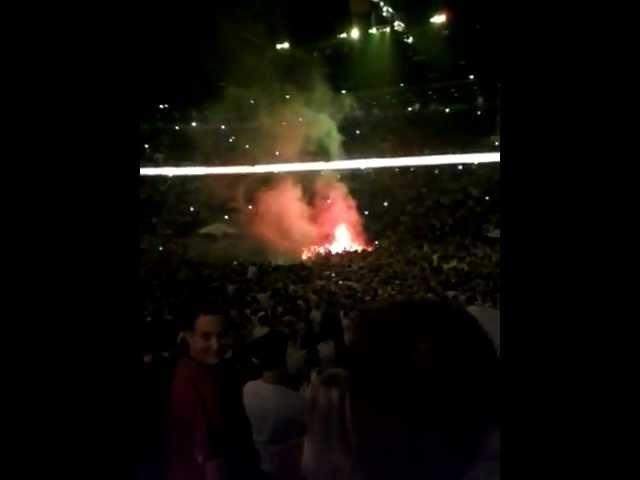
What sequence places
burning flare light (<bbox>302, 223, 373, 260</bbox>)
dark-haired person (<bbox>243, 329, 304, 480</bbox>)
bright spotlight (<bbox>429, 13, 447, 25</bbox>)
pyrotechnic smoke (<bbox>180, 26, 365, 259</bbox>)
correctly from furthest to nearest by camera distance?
burning flare light (<bbox>302, 223, 373, 260</bbox>) → pyrotechnic smoke (<bbox>180, 26, 365, 259</bbox>) → bright spotlight (<bbox>429, 13, 447, 25</bbox>) → dark-haired person (<bbox>243, 329, 304, 480</bbox>)

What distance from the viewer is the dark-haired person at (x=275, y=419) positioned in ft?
6.38

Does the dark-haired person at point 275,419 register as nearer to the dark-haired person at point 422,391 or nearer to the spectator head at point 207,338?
the spectator head at point 207,338

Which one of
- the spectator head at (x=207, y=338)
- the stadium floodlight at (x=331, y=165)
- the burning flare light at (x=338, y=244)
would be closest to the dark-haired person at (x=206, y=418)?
the spectator head at (x=207, y=338)

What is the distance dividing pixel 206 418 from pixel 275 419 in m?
0.23

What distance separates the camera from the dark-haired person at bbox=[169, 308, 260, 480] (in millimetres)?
1830

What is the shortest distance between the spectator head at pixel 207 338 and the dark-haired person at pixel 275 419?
4.9 inches

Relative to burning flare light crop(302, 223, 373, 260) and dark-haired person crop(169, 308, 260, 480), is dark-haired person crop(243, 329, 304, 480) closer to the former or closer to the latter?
dark-haired person crop(169, 308, 260, 480)

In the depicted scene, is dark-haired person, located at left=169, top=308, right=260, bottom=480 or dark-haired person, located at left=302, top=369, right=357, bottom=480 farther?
dark-haired person, located at left=169, top=308, right=260, bottom=480

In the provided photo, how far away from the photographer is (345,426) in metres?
1.56

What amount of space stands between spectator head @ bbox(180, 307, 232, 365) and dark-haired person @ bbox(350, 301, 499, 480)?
583 millimetres

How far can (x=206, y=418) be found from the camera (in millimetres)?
1846

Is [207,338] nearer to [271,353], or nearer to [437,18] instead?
[271,353]

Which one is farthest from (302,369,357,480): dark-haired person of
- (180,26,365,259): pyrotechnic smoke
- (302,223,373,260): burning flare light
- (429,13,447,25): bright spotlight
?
(302,223,373,260): burning flare light

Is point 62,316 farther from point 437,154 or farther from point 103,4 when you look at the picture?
point 437,154
